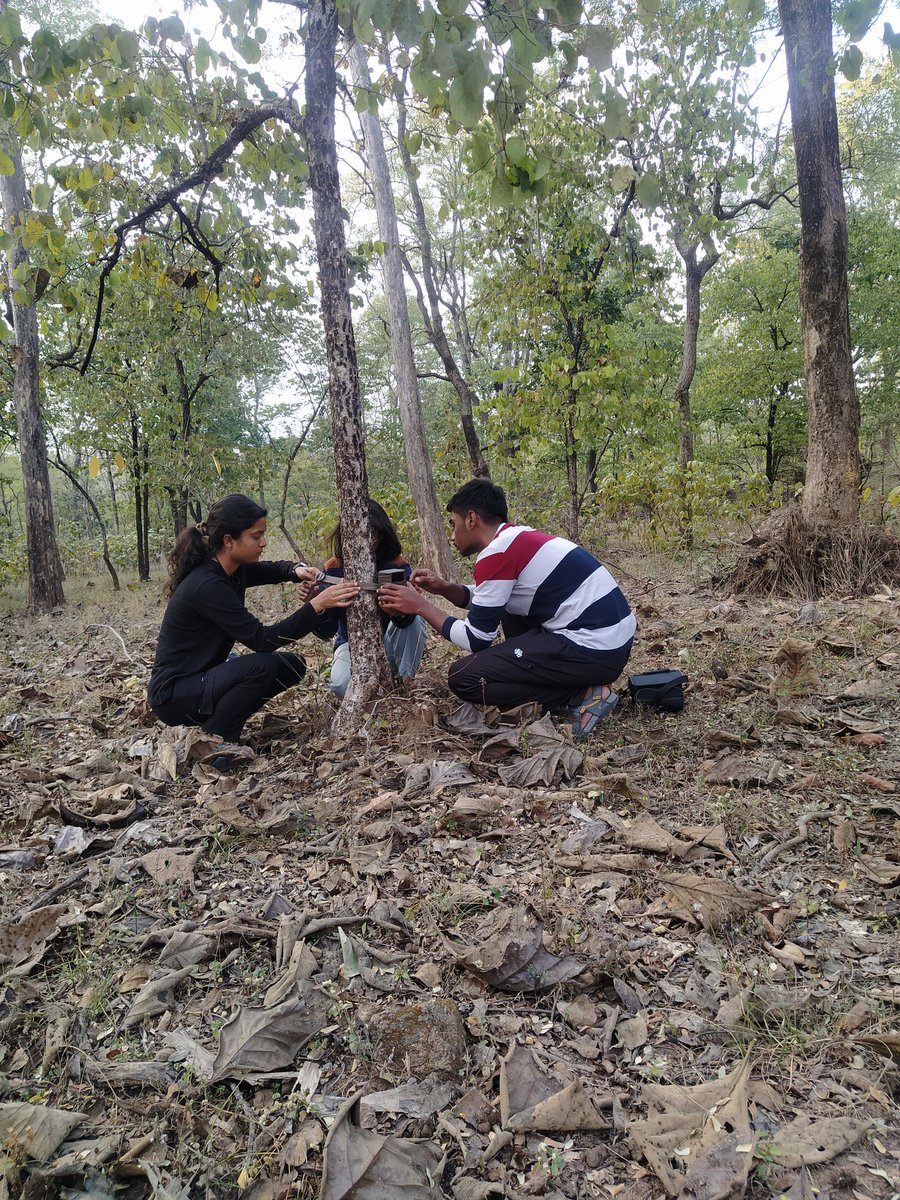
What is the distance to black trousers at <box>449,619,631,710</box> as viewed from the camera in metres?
3.83

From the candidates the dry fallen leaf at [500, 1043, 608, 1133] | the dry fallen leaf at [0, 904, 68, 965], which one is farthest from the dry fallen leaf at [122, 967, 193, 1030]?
the dry fallen leaf at [500, 1043, 608, 1133]

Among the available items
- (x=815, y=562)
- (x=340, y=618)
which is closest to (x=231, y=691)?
(x=340, y=618)

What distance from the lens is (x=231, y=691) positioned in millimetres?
3939

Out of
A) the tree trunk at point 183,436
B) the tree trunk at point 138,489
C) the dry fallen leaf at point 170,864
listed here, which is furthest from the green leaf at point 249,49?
the tree trunk at point 138,489

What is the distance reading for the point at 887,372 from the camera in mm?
18344

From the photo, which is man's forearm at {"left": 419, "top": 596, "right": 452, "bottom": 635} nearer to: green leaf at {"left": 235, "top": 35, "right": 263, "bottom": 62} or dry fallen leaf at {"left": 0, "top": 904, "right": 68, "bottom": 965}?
dry fallen leaf at {"left": 0, "top": 904, "right": 68, "bottom": 965}

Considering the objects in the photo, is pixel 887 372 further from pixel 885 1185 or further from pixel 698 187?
pixel 885 1185

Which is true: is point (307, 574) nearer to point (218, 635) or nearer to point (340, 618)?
point (340, 618)

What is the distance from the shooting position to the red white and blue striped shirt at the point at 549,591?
3.82m

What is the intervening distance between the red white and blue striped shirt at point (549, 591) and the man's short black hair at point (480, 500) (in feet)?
0.67

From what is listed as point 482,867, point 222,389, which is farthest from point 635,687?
point 222,389

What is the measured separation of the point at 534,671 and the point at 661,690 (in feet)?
2.29

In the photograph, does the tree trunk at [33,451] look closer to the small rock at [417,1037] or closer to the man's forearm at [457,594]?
the man's forearm at [457,594]

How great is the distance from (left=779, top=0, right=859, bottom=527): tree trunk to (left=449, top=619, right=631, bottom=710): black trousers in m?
3.55
